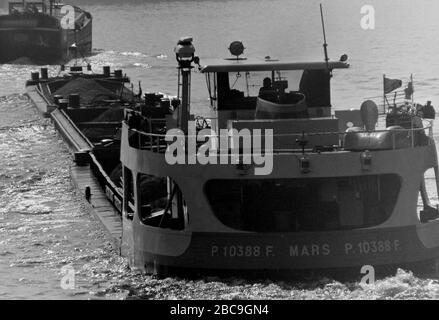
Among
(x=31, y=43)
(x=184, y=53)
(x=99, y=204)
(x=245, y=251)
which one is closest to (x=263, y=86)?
(x=184, y=53)

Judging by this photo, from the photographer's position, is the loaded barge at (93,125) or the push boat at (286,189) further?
the loaded barge at (93,125)

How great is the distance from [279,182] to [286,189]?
0.42 meters

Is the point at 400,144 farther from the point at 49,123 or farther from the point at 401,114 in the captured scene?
the point at 49,123

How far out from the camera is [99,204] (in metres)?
34.2

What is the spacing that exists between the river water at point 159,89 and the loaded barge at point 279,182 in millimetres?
511

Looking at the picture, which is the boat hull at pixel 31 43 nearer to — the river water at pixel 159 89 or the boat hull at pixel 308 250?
the river water at pixel 159 89

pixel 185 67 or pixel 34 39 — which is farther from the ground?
pixel 34 39

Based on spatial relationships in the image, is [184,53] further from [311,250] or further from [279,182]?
[311,250]

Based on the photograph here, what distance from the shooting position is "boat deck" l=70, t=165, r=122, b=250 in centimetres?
3034

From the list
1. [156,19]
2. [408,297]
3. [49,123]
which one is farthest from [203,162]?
[156,19]

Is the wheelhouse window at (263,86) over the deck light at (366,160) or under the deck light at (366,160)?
over

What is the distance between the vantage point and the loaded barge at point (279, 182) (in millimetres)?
23156

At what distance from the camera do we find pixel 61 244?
31.2m

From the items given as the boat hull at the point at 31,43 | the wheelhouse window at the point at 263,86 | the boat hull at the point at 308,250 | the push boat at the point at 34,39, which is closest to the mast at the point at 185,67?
the wheelhouse window at the point at 263,86
